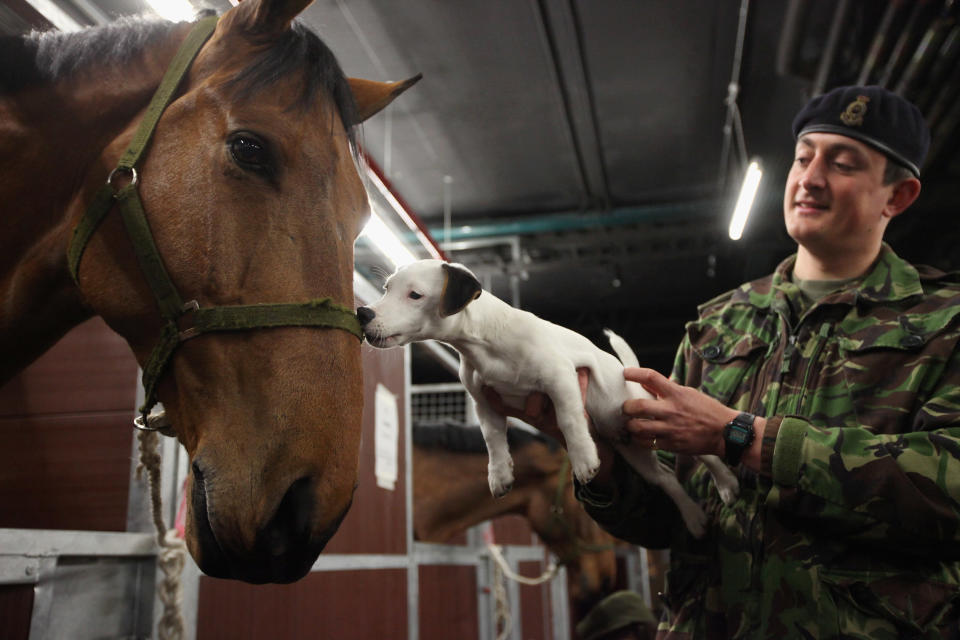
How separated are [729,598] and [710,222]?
663cm

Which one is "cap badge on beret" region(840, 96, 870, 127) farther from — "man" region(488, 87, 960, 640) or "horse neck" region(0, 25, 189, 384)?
"horse neck" region(0, 25, 189, 384)

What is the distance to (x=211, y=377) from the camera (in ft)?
3.53

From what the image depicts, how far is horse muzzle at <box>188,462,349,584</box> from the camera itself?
3.23 feet

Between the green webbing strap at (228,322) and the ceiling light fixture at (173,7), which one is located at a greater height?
the ceiling light fixture at (173,7)

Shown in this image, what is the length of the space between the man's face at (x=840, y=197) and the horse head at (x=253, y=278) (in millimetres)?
1180

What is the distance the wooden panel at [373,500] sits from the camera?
2.60 meters

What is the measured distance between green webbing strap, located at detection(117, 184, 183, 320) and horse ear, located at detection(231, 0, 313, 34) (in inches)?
14.6

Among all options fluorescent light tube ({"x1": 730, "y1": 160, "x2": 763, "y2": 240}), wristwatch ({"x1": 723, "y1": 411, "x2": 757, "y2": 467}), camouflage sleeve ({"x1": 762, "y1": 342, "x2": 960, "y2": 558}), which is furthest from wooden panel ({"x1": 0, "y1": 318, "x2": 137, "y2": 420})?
fluorescent light tube ({"x1": 730, "y1": 160, "x2": 763, "y2": 240})

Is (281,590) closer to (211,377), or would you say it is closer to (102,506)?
(102,506)

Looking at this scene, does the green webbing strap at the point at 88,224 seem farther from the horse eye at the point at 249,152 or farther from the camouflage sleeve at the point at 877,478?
the camouflage sleeve at the point at 877,478

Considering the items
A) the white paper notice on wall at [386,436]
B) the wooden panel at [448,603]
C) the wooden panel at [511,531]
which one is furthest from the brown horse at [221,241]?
the wooden panel at [511,531]

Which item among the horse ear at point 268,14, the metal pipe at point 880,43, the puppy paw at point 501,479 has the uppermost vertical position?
the metal pipe at point 880,43

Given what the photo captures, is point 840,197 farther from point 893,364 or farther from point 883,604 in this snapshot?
point 883,604

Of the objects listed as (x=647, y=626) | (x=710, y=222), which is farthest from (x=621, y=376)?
(x=710, y=222)
